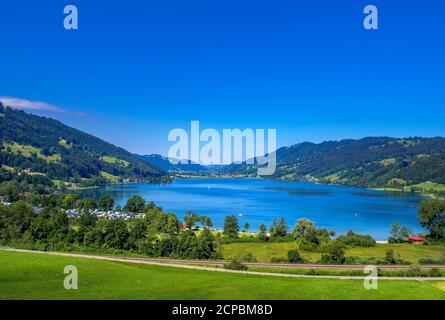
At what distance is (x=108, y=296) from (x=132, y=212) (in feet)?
249

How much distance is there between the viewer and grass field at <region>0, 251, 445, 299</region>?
21.1 metres

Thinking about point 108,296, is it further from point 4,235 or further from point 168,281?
point 4,235

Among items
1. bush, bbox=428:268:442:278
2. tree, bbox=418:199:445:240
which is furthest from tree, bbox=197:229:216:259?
tree, bbox=418:199:445:240

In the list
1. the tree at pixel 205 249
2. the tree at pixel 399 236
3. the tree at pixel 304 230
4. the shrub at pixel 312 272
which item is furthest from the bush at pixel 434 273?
the tree at pixel 399 236

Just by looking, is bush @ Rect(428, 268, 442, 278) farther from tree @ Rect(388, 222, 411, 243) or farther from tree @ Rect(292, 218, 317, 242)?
tree @ Rect(388, 222, 411, 243)

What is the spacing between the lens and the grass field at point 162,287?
69.3 ft

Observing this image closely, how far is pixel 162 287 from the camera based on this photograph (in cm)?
2350

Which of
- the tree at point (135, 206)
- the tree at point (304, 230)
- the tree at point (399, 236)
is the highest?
Result: the tree at point (135, 206)

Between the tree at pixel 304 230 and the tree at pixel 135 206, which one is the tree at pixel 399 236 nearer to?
the tree at pixel 304 230

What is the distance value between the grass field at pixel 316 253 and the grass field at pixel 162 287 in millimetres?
23864

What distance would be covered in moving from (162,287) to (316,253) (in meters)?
33.5

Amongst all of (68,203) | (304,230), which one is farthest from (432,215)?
(68,203)

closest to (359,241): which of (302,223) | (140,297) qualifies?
(302,223)
